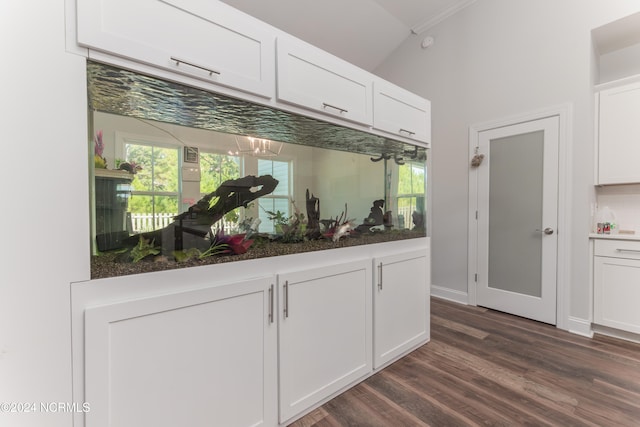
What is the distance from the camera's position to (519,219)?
2.91 metres

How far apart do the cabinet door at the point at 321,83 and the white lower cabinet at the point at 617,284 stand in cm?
253

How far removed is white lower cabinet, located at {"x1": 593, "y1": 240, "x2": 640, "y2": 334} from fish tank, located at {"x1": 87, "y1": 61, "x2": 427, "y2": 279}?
2.21m

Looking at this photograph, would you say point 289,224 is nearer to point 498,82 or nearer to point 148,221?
point 148,221

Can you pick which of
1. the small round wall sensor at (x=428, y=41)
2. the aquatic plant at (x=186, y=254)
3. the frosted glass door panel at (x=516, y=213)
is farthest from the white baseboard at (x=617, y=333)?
the small round wall sensor at (x=428, y=41)

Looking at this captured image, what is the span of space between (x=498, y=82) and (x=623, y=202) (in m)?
1.72

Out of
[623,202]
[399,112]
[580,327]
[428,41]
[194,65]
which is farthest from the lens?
[428,41]

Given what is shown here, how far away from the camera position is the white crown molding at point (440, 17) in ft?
10.7

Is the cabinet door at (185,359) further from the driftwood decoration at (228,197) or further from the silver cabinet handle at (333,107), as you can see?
the silver cabinet handle at (333,107)

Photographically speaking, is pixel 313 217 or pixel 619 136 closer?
pixel 313 217

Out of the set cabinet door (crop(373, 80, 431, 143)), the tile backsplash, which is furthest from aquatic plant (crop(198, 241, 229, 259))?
the tile backsplash

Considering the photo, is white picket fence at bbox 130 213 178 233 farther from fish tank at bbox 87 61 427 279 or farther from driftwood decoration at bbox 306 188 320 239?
driftwood decoration at bbox 306 188 320 239

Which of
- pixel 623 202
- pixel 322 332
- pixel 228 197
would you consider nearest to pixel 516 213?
pixel 623 202

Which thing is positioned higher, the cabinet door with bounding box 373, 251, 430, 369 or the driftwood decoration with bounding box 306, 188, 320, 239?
the driftwood decoration with bounding box 306, 188, 320, 239

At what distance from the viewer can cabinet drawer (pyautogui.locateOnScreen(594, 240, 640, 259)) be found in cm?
231
